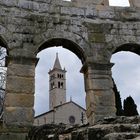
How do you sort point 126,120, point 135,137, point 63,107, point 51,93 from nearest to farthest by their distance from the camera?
point 135,137
point 126,120
point 63,107
point 51,93

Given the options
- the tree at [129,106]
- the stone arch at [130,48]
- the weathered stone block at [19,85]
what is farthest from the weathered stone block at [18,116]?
the tree at [129,106]

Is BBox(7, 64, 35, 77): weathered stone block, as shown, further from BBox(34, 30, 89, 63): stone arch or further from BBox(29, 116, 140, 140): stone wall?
BBox(29, 116, 140, 140): stone wall

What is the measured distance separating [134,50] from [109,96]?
2.33m

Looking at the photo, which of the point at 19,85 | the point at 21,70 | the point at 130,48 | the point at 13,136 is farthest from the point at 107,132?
the point at 130,48

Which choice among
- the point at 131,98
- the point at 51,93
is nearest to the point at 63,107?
the point at 51,93

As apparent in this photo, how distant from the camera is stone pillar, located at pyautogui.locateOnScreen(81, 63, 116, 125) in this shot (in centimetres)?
937

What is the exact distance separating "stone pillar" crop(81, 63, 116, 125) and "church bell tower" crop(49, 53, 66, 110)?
7036cm

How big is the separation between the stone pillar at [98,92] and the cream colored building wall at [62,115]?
42393mm

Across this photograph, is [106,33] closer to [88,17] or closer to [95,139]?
[88,17]

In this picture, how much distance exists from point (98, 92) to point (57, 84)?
7354 centimetres

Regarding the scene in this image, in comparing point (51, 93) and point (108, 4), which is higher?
point (51, 93)

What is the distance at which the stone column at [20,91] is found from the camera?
8789mm

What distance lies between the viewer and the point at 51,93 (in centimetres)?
8244

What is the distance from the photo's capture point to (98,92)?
959cm
